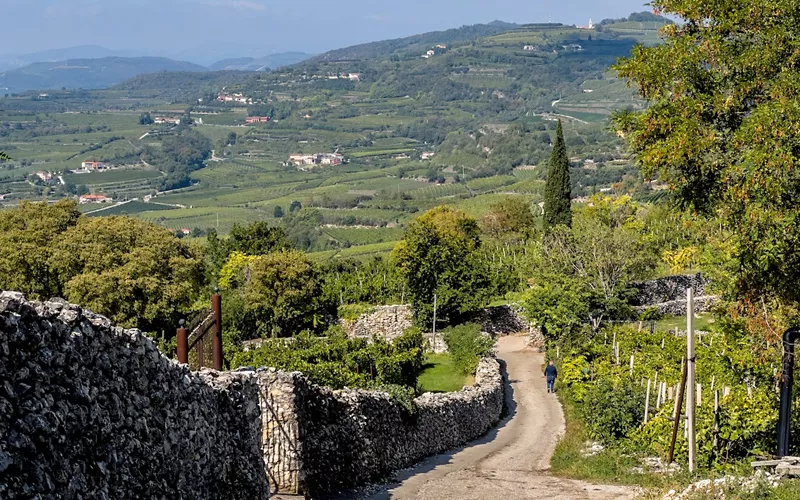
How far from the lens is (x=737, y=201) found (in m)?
12.6

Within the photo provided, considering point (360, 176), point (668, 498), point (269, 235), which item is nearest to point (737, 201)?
point (668, 498)

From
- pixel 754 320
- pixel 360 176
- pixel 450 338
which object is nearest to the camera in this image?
pixel 754 320

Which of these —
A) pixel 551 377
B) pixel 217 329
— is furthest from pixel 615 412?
pixel 217 329

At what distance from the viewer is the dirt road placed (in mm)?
13758

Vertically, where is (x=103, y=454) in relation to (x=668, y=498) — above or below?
above

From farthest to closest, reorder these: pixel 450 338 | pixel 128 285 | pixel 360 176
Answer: pixel 360 176 < pixel 128 285 < pixel 450 338

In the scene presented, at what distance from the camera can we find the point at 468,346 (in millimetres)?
29469

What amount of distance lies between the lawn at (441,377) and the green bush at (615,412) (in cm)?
810

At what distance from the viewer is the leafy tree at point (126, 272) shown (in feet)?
114

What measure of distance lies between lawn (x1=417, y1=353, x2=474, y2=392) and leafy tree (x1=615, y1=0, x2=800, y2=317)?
14256 millimetres

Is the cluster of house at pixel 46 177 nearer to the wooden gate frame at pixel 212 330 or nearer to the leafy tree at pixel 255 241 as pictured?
the leafy tree at pixel 255 241

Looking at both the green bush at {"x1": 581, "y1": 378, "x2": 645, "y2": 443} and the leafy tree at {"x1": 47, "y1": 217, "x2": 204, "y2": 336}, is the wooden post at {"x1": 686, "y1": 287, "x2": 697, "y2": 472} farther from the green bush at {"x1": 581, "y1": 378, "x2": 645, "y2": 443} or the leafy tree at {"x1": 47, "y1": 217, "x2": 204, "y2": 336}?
the leafy tree at {"x1": 47, "y1": 217, "x2": 204, "y2": 336}

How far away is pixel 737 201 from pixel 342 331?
23.9m

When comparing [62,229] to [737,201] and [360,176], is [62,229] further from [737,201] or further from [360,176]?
[360,176]
